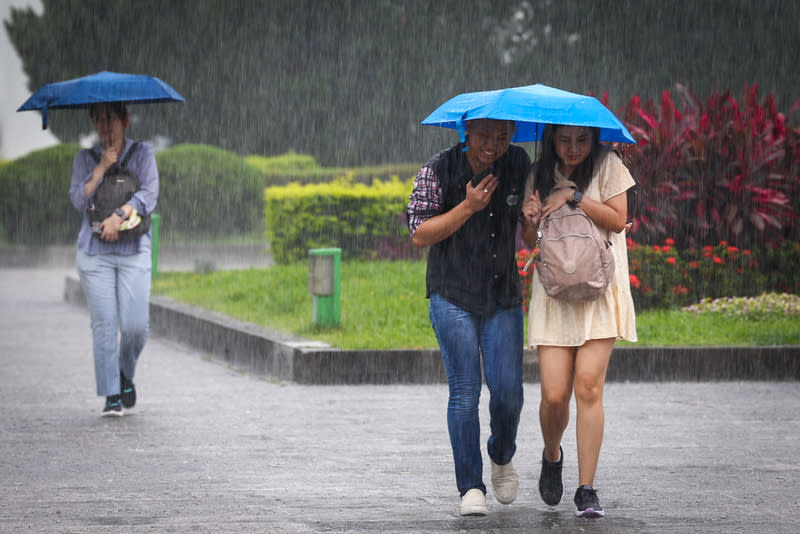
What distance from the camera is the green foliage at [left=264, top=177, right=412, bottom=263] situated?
54.4ft

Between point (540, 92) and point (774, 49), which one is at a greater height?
point (774, 49)

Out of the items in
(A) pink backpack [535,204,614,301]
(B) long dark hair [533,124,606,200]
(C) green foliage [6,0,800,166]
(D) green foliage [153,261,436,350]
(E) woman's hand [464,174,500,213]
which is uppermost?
(C) green foliage [6,0,800,166]

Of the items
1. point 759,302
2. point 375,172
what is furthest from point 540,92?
point 375,172

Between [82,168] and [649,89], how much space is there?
2570 centimetres

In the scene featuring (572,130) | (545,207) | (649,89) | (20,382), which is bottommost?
(20,382)

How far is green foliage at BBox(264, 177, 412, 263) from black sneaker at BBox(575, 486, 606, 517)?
1148 centimetres

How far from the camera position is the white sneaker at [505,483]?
5348 mm

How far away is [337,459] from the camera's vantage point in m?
6.54

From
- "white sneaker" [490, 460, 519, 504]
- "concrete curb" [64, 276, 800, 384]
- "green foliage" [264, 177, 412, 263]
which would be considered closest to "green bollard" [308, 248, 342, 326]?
"concrete curb" [64, 276, 800, 384]

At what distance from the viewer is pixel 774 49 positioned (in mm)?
30797

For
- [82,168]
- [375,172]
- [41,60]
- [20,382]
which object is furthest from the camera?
[41,60]

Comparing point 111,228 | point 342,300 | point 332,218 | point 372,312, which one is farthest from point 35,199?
point 111,228

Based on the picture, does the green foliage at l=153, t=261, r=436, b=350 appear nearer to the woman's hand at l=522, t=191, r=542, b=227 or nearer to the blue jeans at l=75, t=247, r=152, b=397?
the blue jeans at l=75, t=247, r=152, b=397

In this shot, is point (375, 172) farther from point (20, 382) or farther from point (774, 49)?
point (20, 382)
